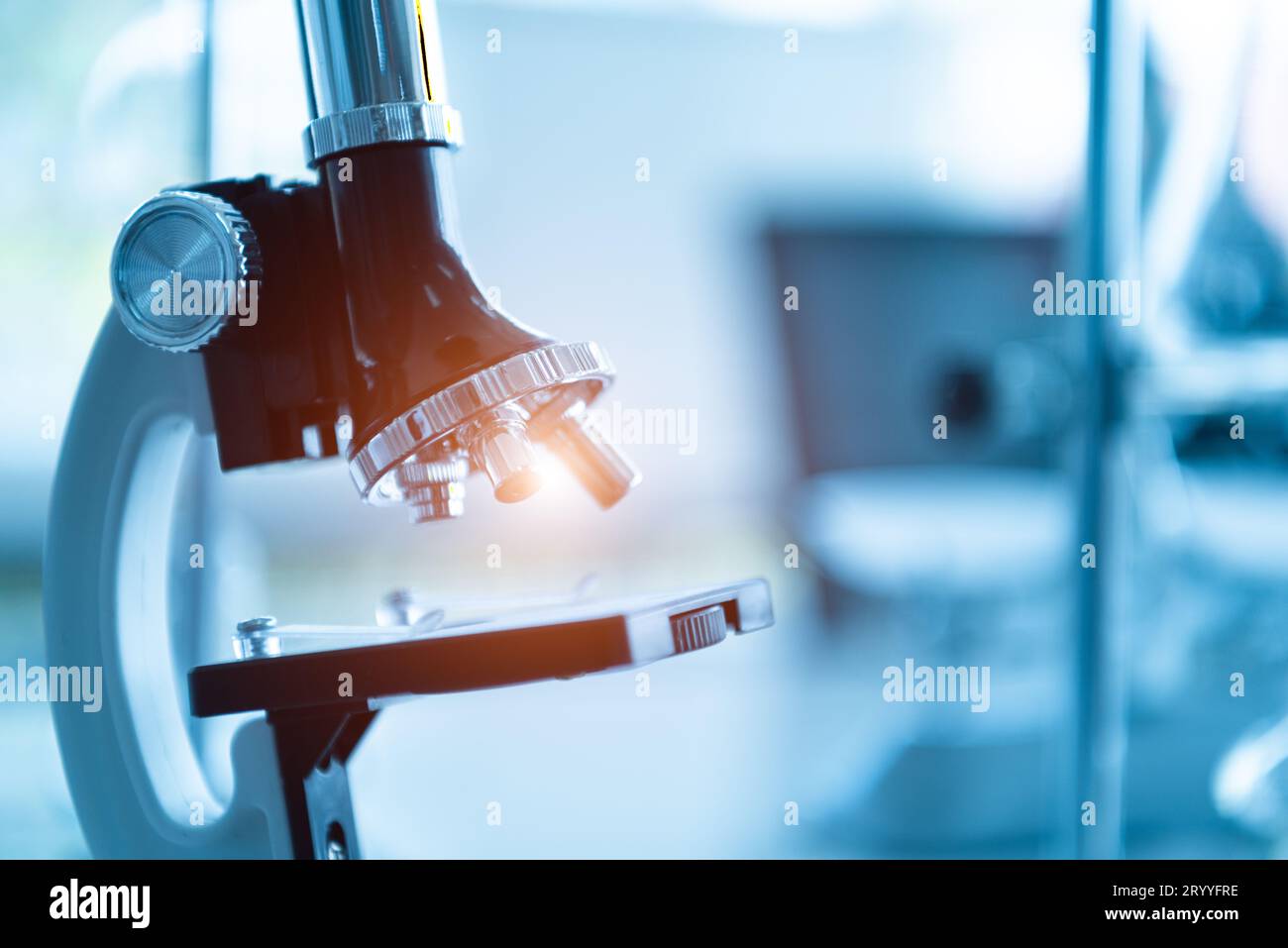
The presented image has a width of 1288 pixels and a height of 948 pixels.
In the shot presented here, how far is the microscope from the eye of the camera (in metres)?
0.54

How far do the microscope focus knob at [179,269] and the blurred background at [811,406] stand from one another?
0.11m

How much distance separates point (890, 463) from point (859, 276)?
0.72m

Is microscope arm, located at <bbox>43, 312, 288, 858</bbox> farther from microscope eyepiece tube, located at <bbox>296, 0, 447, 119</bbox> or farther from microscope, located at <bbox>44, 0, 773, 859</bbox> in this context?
microscope eyepiece tube, located at <bbox>296, 0, 447, 119</bbox>

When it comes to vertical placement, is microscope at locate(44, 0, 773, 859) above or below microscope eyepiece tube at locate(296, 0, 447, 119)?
below

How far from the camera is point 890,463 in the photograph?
3.85 m

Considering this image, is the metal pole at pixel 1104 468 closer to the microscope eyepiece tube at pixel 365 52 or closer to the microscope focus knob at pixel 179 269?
the microscope eyepiece tube at pixel 365 52

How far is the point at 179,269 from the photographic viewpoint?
55 cm

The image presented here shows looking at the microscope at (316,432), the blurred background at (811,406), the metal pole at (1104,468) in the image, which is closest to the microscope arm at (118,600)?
the microscope at (316,432)

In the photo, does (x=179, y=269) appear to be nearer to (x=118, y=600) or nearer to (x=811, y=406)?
(x=118, y=600)

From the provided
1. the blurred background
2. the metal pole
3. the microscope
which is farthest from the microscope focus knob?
the metal pole

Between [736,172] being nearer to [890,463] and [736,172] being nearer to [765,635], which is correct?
[890,463]

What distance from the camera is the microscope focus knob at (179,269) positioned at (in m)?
0.55

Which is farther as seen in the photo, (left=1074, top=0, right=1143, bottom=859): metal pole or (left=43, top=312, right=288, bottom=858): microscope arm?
(left=1074, top=0, right=1143, bottom=859): metal pole
